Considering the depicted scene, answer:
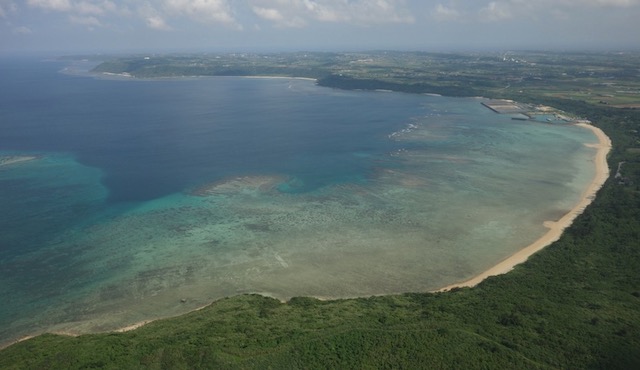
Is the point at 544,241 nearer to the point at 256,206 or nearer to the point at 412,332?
the point at 412,332

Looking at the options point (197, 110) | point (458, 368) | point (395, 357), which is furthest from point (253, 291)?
point (197, 110)

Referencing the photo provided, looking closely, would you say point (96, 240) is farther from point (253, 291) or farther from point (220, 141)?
point (220, 141)

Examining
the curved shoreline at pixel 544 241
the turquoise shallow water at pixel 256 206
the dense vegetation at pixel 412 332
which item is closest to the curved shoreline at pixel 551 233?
the curved shoreline at pixel 544 241

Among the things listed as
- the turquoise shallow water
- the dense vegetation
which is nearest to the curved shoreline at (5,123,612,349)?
the turquoise shallow water

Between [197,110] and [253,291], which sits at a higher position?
[197,110]

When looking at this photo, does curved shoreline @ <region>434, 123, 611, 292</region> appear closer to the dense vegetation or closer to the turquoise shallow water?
the turquoise shallow water
